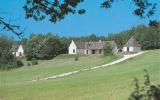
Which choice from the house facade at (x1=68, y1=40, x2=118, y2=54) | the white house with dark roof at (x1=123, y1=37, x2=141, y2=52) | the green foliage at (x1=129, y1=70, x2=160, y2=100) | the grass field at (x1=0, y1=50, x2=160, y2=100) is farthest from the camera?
the house facade at (x1=68, y1=40, x2=118, y2=54)

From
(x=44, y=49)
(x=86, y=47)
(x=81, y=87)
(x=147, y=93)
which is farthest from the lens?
(x=86, y=47)

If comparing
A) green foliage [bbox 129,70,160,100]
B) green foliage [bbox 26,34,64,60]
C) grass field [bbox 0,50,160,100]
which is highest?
green foliage [bbox 26,34,64,60]

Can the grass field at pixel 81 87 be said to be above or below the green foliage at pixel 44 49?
below

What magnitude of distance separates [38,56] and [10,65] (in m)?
31.7

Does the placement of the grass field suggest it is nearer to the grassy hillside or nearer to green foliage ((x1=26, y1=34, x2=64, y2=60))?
the grassy hillside

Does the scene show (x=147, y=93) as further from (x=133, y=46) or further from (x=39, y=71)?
(x=133, y=46)

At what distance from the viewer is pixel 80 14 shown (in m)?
9.03

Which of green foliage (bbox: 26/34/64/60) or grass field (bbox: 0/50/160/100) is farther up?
green foliage (bbox: 26/34/64/60)

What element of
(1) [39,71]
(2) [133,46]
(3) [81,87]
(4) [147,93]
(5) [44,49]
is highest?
(2) [133,46]

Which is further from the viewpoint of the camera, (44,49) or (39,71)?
(44,49)

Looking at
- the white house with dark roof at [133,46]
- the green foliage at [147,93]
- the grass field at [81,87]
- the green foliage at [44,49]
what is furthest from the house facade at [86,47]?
the green foliage at [147,93]

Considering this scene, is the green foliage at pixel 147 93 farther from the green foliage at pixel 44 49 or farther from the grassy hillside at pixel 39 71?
the green foliage at pixel 44 49

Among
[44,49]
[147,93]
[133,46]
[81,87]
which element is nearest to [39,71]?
[81,87]

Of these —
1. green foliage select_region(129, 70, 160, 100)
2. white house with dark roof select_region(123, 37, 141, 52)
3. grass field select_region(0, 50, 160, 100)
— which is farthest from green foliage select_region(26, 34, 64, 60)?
green foliage select_region(129, 70, 160, 100)
